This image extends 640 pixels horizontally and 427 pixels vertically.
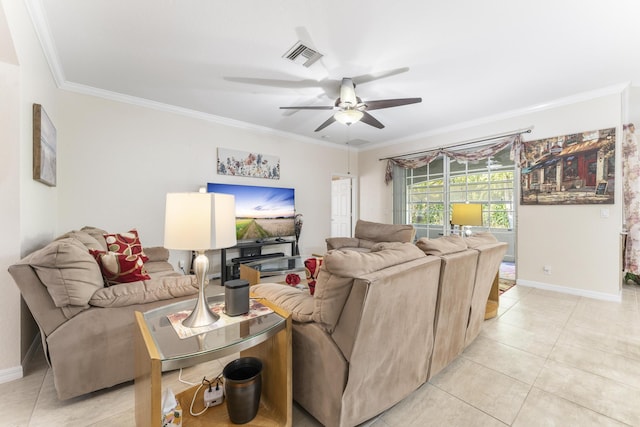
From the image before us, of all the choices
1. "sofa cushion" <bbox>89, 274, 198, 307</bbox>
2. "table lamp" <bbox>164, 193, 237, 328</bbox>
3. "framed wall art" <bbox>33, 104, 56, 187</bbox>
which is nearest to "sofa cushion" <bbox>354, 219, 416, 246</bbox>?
"sofa cushion" <bbox>89, 274, 198, 307</bbox>

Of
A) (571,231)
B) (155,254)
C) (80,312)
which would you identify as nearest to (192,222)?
(80,312)

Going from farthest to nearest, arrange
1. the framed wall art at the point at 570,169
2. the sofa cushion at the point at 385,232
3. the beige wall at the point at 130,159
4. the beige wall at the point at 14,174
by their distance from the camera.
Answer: the sofa cushion at the point at 385,232 → the framed wall art at the point at 570,169 → the beige wall at the point at 130,159 → the beige wall at the point at 14,174

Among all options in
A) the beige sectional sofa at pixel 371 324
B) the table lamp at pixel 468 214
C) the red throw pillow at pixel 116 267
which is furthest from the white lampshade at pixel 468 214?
the red throw pillow at pixel 116 267

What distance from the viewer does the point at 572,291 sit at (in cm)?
A: 360

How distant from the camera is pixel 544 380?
5.91ft

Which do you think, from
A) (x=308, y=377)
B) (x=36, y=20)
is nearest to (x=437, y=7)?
(x=308, y=377)

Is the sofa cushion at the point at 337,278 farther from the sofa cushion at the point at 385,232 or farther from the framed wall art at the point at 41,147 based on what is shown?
the sofa cushion at the point at 385,232

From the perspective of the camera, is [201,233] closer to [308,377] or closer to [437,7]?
[308,377]

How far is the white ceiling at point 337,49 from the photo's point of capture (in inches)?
81.0

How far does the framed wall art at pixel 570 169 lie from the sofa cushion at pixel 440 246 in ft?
9.67

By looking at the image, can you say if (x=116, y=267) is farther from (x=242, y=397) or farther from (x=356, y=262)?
(x=356, y=262)

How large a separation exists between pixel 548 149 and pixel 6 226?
5.67 meters

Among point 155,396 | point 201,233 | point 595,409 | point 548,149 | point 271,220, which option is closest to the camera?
point 155,396

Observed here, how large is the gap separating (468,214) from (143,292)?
3314 mm
